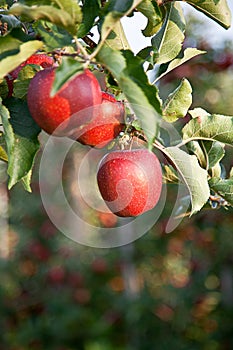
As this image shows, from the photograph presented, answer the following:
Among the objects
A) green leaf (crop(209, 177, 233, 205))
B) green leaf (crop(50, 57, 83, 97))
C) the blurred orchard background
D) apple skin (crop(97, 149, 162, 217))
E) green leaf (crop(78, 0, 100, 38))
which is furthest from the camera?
the blurred orchard background

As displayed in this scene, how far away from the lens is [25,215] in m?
4.48

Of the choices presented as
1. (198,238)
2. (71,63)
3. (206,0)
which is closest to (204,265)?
(198,238)

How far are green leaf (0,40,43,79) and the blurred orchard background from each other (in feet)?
8.89

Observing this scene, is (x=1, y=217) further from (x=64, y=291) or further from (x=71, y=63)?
(x=71, y=63)

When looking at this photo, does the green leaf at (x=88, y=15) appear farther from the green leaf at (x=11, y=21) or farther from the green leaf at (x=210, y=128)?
the green leaf at (x=210, y=128)

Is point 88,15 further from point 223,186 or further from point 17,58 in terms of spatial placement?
point 223,186

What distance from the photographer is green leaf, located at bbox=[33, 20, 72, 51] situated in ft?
A: 2.00

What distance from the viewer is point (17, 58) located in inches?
22.6

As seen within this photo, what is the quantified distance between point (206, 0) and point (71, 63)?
13.4 inches

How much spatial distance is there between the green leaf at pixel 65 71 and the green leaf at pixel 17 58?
4 centimetres

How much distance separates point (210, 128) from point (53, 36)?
31cm

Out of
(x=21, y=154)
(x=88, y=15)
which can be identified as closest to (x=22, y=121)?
(x=21, y=154)

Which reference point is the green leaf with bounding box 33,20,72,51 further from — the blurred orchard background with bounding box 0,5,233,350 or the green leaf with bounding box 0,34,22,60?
the blurred orchard background with bounding box 0,5,233,350

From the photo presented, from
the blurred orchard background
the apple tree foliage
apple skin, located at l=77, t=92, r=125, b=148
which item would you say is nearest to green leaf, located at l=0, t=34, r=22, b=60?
the apple tree foliage
